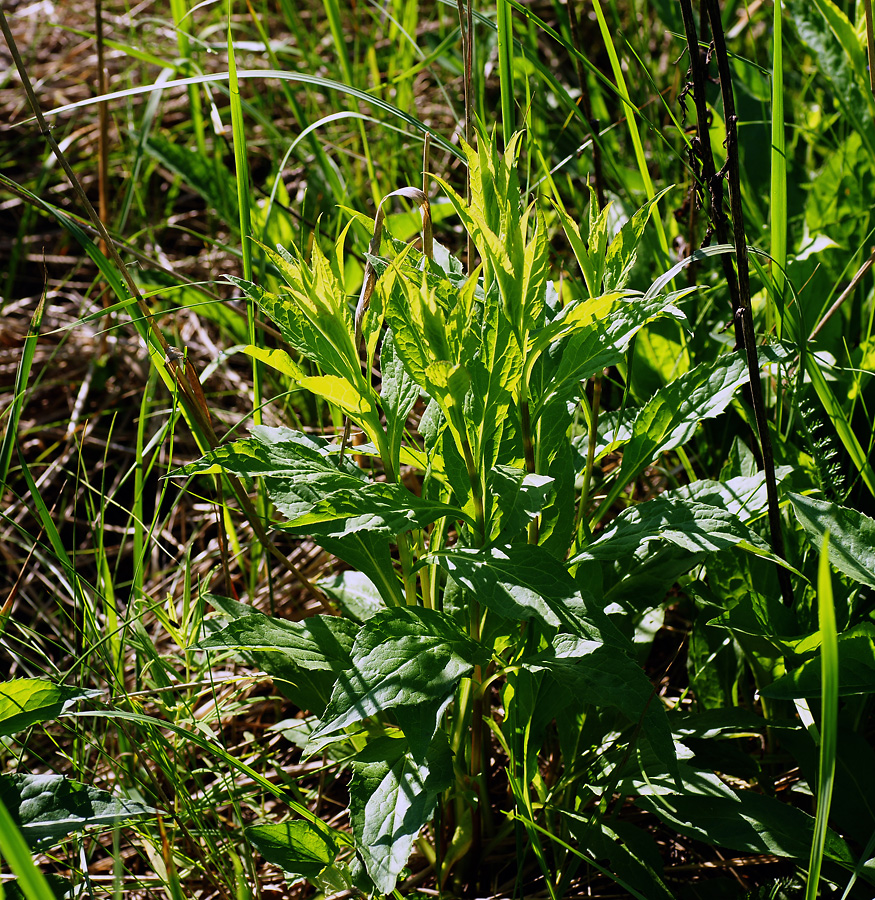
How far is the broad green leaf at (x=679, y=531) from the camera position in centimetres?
113

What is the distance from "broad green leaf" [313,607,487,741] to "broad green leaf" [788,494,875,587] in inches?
21.9

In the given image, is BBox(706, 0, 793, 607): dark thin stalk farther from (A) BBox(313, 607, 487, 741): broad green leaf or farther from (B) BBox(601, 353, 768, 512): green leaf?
(A) BBox(313, 607, 487, 741): broad green leaf

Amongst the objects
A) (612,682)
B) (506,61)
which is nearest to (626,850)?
(612,682)

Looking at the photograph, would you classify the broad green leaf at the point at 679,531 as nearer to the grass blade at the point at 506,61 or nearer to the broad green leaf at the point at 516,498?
the broad green leaf at the point at 516,498

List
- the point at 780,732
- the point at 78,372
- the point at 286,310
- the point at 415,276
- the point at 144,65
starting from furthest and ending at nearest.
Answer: the point at 144,65 → the point at 78,372 → the point at 780,732 → the point at 286,310 → the point at 415,276

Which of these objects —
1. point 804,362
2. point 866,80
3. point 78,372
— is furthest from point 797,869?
point 78,372

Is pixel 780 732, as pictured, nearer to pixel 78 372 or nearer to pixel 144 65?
pixel 78 372

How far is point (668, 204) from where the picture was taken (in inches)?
91.1

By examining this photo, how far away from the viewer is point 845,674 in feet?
4.13

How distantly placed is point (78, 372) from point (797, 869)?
2368 millimetres

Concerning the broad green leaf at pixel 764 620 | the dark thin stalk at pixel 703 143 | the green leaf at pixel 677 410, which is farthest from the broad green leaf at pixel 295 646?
the dark thin stalk at pixel 703 143

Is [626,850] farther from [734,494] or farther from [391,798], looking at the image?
[734,494]

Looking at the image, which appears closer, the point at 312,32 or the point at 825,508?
the point at 825,508

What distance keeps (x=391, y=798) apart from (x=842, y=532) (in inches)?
31.0
